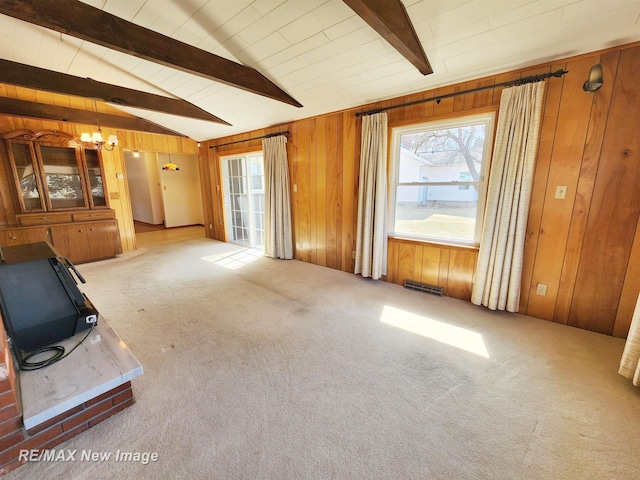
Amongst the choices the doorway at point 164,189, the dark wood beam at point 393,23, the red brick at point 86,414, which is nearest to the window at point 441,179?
the dark wood beam at point 393,23

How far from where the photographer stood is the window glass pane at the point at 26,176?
3.80 m

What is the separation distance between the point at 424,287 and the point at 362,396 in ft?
6.11

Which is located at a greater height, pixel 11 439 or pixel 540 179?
pixel 540 179

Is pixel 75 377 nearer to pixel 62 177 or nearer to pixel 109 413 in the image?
pixel 109 413

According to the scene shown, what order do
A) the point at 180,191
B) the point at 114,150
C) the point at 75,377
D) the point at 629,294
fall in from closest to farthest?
the point at 75,377, the point at 629,294, the point at 114,150, the point at 180,191

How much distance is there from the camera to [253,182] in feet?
17.0

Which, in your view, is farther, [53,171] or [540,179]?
Result: [53,171]

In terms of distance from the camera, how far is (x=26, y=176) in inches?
153

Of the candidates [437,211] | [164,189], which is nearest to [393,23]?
[437,211]

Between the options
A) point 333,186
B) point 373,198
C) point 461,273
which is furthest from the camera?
point 333,186

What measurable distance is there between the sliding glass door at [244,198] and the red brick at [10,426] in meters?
4.24

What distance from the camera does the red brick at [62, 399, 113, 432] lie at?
1.31 m

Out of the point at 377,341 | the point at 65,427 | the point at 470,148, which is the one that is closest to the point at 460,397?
the point at 377,341

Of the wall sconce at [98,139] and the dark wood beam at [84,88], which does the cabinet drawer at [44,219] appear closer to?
the wall sconce at [98,139]
